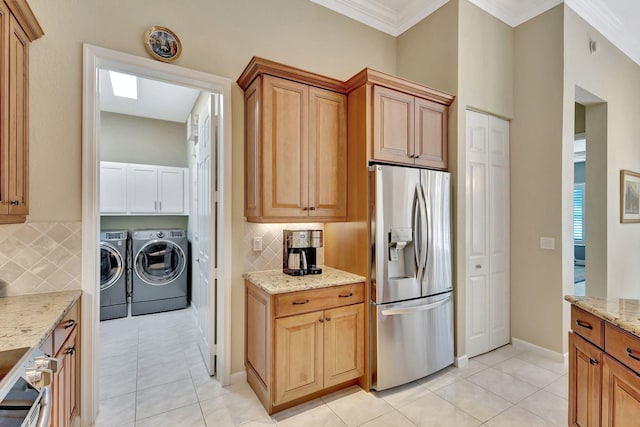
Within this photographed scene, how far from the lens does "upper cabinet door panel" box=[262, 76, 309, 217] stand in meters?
2.33

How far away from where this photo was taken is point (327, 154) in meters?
2.61

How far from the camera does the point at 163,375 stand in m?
2.73

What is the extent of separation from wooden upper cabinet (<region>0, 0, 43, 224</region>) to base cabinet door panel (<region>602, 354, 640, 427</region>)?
2.98m

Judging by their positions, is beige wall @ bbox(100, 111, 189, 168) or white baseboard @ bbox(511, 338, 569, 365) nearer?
white baseboard @ bbox(511, 338, 569, 365)

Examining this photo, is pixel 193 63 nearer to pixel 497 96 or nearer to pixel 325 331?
pixel 325 331

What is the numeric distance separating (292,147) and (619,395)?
7.57 feet

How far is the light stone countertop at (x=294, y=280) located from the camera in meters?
2.18

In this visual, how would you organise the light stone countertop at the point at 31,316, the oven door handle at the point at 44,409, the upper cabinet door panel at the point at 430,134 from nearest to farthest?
the oven door handle at the point at 44,409, the light stone countertop at the point at 31,316, the upper cabinet door panel at the point at 430,134

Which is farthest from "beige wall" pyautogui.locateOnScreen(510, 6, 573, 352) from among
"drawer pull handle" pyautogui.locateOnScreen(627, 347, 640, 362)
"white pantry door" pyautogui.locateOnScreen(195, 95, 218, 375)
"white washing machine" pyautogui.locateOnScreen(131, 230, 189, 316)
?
"white washing machine" pyautogui.locateOnScreen(131, 230, 189, 316)

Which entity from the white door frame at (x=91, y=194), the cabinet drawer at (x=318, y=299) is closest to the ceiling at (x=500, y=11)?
the white door frame at (x=91, y=194)

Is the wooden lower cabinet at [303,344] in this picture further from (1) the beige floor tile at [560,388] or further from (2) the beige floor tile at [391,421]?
(1) the beige floor tile at [560,388]

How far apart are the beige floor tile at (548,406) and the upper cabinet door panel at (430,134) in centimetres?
196

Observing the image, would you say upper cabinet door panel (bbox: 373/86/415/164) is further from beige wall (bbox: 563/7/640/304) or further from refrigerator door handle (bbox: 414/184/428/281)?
beige wall (bbox: 563/7/640/304)

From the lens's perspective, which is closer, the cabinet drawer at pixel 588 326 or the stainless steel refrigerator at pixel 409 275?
the cabinet drawer at pixel 588 326
